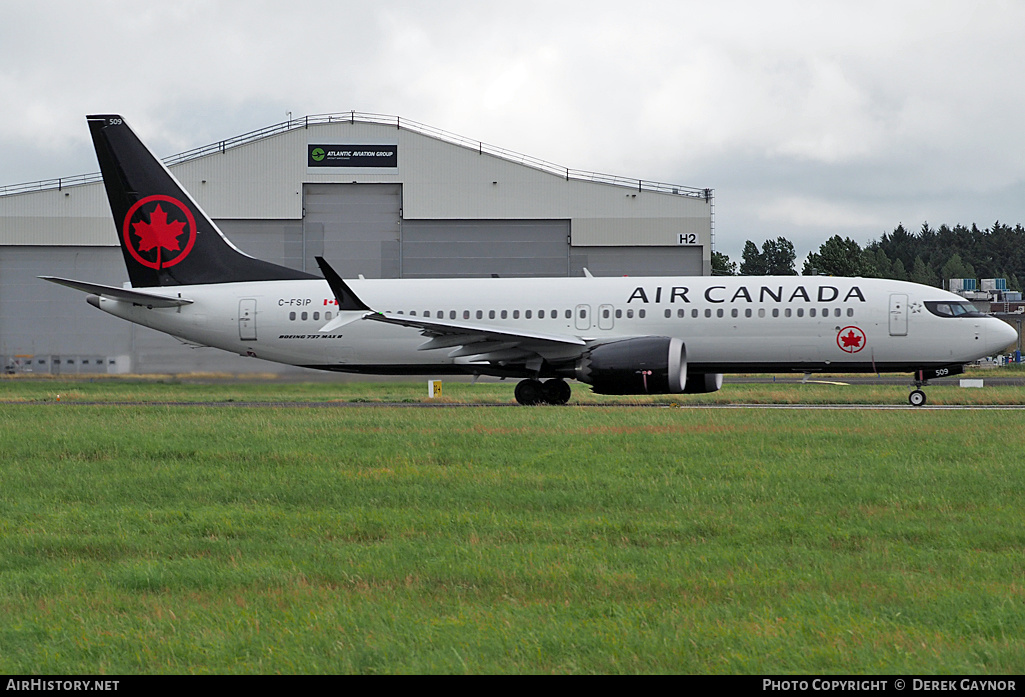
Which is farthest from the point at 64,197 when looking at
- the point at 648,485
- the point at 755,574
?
the point at 755,574

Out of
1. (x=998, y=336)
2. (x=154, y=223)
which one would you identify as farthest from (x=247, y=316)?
(x=998, y=336)

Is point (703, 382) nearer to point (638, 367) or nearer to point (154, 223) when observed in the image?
point (638, 367)

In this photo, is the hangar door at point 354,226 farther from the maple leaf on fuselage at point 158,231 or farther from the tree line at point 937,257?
the tree line at point 937,257

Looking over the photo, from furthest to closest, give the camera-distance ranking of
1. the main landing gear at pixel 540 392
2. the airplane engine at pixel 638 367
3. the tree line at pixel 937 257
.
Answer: the tree line at pixel 937 257 → the main landing gear at pixel 540 392 → the airplane engine at pixel 638 367

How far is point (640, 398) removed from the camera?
32.9 metres

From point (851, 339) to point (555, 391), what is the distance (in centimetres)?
779

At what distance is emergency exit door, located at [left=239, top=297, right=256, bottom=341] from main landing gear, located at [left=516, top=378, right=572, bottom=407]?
25.7 feet

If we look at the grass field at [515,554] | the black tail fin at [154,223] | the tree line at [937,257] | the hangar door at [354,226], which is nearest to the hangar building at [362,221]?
the hangar door at [354,226]

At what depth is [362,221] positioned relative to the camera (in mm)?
52812

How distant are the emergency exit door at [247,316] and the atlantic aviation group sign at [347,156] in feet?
74.2

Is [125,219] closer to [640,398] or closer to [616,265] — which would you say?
[640,398]

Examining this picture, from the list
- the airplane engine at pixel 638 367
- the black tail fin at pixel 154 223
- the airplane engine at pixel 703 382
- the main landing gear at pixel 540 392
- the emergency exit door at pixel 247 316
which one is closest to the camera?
the airplane engine at pixel 638 367

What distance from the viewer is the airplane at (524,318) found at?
27766mm

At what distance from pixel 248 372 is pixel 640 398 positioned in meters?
11.6
